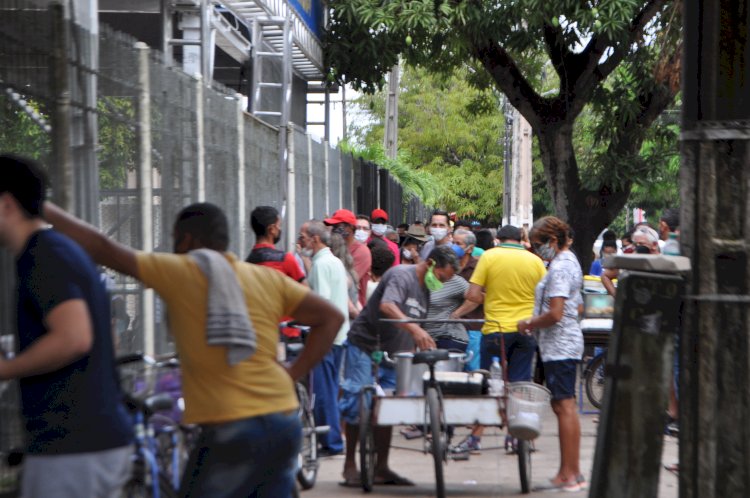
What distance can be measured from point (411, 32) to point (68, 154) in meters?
13.9

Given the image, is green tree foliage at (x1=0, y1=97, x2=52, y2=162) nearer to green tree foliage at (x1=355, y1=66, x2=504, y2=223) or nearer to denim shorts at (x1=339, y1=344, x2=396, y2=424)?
denim shorts at (x1=339, y1=344, x2=396, y2=424)

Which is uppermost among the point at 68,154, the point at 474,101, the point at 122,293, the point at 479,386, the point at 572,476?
the point at 474,101

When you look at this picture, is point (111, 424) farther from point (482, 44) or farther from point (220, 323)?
point (482, 44)

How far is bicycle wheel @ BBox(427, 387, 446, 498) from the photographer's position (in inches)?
340

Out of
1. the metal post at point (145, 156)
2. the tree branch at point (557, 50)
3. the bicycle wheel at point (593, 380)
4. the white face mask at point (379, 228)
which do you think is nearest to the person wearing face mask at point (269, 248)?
the metal post at point (145, 156)

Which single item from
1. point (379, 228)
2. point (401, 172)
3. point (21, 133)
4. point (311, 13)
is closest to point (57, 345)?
point (21, 133)

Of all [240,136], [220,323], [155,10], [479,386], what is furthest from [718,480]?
[155,10]

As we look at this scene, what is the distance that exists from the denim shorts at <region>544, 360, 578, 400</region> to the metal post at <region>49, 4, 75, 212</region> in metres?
3.85

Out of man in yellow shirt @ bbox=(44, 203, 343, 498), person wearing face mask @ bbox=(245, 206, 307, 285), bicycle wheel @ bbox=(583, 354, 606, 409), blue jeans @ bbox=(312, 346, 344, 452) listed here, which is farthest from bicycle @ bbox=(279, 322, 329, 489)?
bicycle wheel @ bbox=(583, 354, 606, 409)

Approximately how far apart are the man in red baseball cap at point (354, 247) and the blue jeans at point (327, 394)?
1.95m

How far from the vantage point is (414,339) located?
30.8 feet

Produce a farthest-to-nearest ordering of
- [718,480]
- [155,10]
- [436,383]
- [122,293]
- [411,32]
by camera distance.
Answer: [411,32] → [155,10] → [436,383] → [122,293] → [718,480]

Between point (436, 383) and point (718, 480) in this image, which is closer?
point (718, 480)

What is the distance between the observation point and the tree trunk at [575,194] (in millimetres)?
22094
